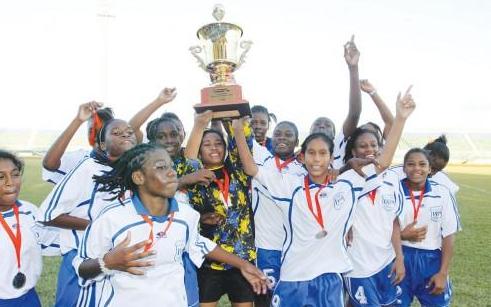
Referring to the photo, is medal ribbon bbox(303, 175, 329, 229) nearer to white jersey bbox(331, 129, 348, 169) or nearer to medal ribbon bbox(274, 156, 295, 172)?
medal ribbon bbox(274, 156, 295, 172)

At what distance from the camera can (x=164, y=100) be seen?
155 inches

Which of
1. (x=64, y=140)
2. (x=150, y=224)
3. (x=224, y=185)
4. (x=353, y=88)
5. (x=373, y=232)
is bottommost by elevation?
(x=373, y=232)

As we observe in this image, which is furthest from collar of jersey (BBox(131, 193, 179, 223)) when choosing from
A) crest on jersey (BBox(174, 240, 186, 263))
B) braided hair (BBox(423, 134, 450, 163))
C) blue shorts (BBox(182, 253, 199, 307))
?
braided hair (BBox(423, 134, 450, 163))

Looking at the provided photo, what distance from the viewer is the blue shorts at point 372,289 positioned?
3.44m

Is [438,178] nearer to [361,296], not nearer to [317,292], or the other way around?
[361,296]

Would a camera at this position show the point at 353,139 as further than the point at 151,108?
No

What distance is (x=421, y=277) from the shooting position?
3900mm

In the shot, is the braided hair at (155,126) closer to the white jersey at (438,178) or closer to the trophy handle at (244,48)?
the trophy handle at (244,48)

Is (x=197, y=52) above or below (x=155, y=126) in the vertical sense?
above

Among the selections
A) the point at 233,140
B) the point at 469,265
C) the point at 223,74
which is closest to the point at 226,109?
the point at 233,140

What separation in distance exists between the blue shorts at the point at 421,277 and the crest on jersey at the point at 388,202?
1.92 feet

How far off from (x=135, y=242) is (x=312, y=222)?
1.27 m

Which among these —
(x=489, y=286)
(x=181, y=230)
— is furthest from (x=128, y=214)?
(x=489, y=286)

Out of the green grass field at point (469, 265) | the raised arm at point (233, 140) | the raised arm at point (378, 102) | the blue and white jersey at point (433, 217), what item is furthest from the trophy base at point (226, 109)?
the green grass field at point (469, 265)
